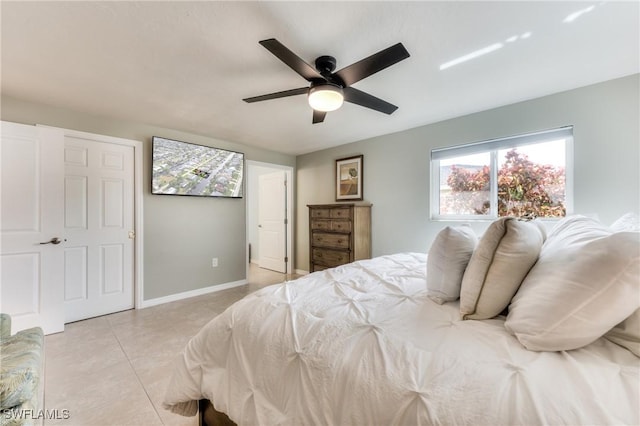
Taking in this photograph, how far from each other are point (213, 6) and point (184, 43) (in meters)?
0.43

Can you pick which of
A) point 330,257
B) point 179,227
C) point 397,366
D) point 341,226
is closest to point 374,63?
point 397,366

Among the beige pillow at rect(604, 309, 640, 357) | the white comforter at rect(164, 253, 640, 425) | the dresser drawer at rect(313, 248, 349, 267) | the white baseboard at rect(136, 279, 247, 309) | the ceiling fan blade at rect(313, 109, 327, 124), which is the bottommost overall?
the white baseboard at rect(136, 279, 247, 309)

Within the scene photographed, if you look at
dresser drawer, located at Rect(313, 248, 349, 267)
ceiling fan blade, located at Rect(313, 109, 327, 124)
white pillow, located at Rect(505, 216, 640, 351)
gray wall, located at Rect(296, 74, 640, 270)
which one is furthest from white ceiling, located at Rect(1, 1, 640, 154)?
dresser drawer, located at Rect(313, 248, 349, 267)

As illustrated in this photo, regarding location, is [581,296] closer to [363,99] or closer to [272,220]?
[363,99]

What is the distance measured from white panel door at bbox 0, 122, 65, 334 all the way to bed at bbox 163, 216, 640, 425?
226cm

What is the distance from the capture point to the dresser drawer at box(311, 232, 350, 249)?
142 inches

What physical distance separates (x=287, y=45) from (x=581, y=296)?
194cm

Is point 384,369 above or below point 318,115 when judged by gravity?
below

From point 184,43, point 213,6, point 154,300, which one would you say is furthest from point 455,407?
point 154,300

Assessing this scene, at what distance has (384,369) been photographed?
0.78 metres

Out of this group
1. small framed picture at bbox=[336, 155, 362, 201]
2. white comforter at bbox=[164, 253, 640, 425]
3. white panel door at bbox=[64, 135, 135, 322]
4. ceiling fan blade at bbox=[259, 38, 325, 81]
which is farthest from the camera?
small framed picture at bbox=[336, 155, 362, 201]

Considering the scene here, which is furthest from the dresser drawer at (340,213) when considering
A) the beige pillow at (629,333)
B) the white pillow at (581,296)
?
the beige pillow at (629,333)

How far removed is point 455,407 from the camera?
0.65 meters

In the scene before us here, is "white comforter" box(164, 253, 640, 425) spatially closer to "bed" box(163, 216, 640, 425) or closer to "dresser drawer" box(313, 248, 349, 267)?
"bed" box(163, 216, 640, 425)
